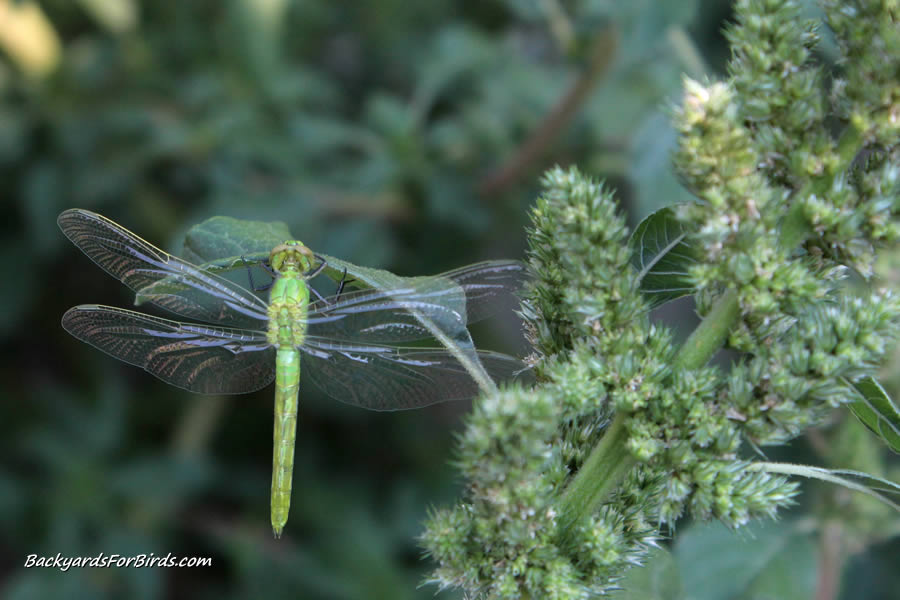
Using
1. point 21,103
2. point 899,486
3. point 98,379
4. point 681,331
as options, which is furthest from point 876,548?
point 21,103

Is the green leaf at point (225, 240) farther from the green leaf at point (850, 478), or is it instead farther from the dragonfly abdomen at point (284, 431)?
the green leaf at point (850, 478)

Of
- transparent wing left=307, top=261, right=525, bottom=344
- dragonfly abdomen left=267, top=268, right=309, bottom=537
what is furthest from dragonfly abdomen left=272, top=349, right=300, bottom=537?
transparent wing left=307, top=261, right=525, bottom=344

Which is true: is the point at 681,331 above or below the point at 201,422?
below

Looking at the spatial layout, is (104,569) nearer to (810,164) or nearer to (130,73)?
(130,73)

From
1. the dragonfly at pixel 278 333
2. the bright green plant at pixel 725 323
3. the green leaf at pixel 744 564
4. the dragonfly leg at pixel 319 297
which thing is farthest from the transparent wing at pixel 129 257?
the green leaf at pixel 744 564

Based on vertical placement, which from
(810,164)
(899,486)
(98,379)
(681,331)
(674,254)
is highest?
(98,379)
